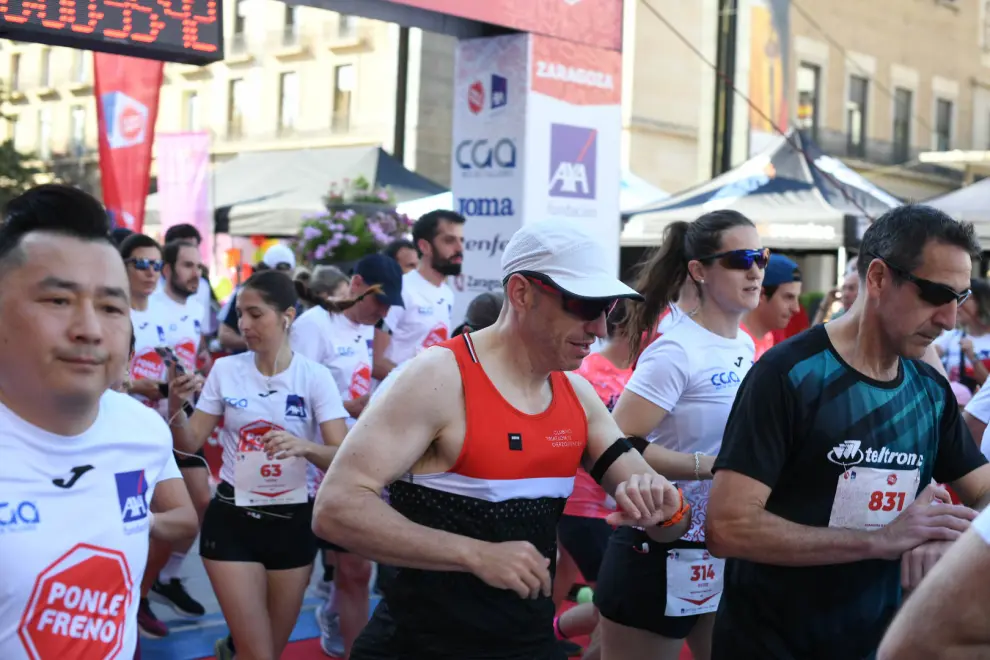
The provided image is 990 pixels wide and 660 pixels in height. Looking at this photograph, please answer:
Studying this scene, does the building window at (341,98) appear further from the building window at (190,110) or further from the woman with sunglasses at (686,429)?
the woman with sunglasses at (686,429)

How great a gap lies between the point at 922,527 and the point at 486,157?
610cm

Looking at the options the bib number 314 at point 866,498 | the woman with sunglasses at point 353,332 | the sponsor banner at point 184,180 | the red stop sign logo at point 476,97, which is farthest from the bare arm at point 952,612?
the sponsor banner at point 184,180

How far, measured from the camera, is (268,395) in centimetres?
487

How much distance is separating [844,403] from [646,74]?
25.1 meters

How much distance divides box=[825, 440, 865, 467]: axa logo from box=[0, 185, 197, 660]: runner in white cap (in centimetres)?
164

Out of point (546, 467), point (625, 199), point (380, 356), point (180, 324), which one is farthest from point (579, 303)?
point (625, 199)

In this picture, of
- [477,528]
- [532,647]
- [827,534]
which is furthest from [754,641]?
[477,528]

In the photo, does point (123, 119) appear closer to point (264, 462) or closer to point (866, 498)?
point (264, 462)

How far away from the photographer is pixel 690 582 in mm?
3789

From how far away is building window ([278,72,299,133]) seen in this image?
32.9m

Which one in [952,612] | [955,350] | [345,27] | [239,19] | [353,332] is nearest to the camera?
[952,612]

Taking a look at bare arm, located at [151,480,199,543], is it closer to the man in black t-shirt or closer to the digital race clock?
the man in black t-shirt

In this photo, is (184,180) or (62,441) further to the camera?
(184,180)

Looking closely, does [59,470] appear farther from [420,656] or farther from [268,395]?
[268,395]
